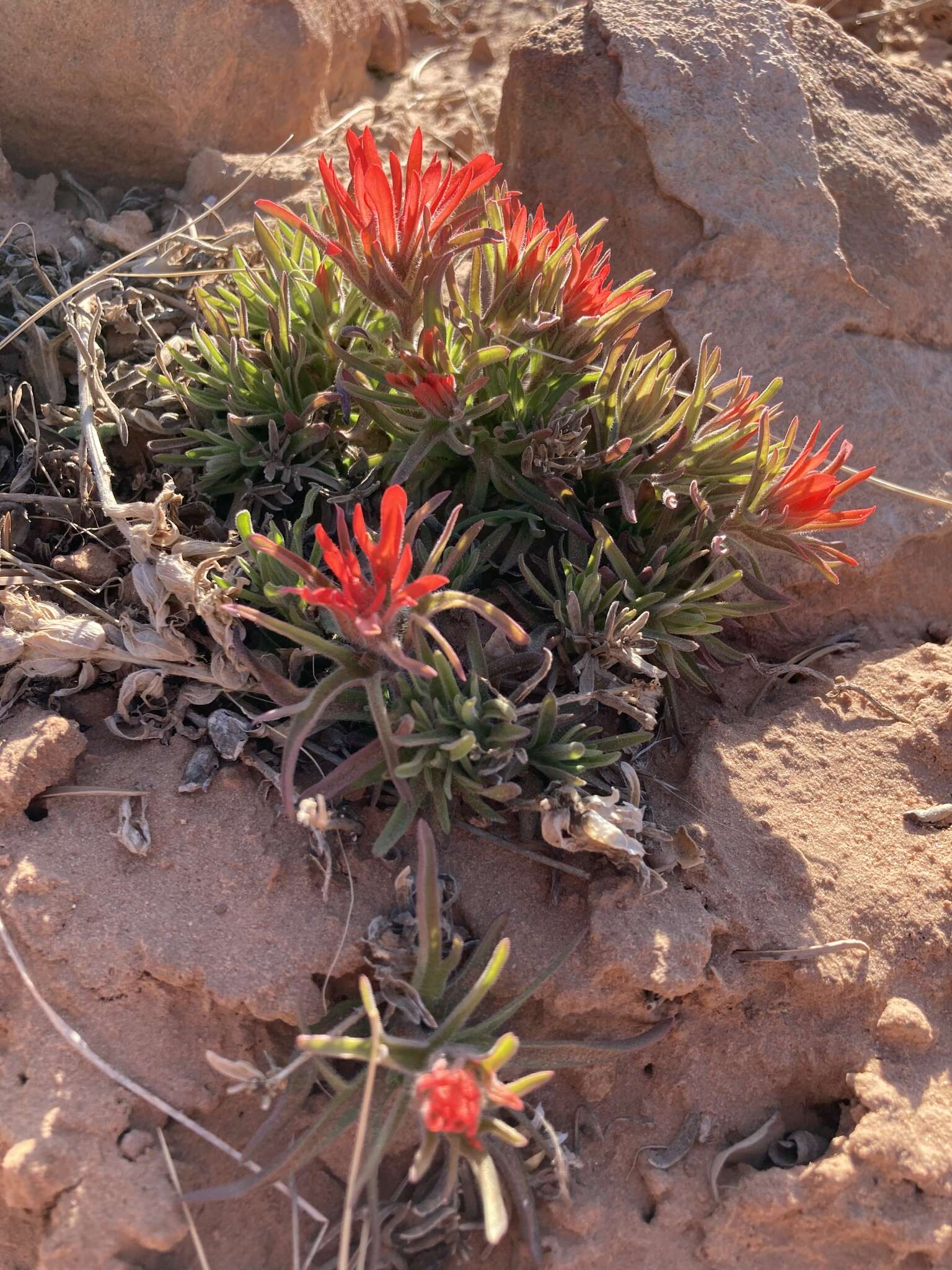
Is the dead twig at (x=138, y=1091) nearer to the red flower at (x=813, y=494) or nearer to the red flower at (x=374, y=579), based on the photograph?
the red flower at (x=374, y=579)

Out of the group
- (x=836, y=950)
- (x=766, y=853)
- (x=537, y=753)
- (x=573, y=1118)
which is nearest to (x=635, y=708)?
(x=537, y=753)

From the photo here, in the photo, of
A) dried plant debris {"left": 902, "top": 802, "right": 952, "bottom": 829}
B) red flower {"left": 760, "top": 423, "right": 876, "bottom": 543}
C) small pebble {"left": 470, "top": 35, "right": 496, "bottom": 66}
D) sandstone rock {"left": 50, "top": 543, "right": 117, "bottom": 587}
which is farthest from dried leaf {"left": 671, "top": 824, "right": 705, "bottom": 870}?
small pebble {"left": 470, "top": 35, "right": 496, "bottom": 66}

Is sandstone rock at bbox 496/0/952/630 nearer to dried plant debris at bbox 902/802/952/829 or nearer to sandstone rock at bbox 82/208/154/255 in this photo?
dried plant debris at bbox 902/802/952/829

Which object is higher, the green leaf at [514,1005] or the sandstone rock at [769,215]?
the sandstone rock at [769,215]

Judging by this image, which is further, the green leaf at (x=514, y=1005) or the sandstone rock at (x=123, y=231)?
the sandstone rock at (x=123, y=231)

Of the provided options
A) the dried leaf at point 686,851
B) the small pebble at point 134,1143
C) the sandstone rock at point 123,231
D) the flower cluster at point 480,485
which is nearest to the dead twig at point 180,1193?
the small pebble at point 134,1143

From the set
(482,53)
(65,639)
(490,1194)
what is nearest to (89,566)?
(65,639)
